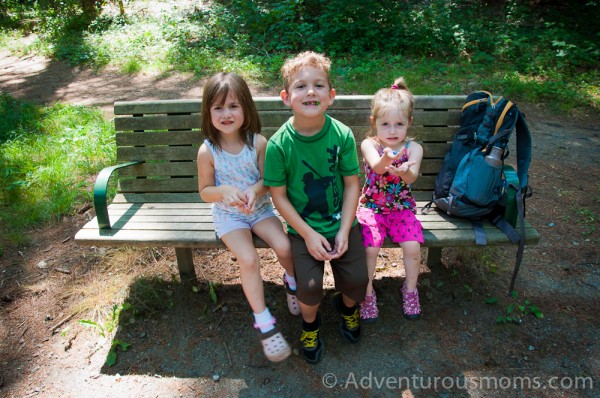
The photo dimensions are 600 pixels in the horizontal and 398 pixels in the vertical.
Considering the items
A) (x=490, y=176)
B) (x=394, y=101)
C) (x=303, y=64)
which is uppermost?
(x=303, y=64)

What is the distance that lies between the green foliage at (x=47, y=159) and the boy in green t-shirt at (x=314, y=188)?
2623 mm

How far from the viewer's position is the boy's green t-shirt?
2.48 metres

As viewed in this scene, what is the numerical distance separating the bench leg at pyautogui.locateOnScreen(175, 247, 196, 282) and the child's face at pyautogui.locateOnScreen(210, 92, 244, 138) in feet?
3.39

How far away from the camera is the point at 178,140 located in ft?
10.7

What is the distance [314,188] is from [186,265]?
1246 mm

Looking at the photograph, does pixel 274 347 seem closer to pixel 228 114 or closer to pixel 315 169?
pixel 315 169

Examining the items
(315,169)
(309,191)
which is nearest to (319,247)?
(309,191)

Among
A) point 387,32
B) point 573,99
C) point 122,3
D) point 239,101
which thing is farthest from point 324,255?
point 122,3

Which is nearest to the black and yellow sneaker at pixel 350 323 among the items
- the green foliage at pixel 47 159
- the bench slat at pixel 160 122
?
the bench slat at pixel 160 122

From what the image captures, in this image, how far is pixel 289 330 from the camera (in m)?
2.84

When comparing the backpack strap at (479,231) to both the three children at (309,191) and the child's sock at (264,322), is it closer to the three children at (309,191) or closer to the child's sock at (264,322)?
the three children at (309,191)

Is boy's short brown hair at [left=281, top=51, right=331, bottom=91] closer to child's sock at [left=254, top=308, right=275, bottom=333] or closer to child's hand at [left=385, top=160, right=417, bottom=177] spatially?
child's hand at [left=385, top=160, right=417, bottom=177]

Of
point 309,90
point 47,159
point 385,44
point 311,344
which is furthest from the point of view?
point 385,44

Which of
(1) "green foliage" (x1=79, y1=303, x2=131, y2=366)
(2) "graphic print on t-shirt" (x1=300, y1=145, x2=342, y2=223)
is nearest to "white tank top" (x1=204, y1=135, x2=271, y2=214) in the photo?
(2) "graphic print on t-shirt" (x1=300, y1=145, x2=342, y2=223)
